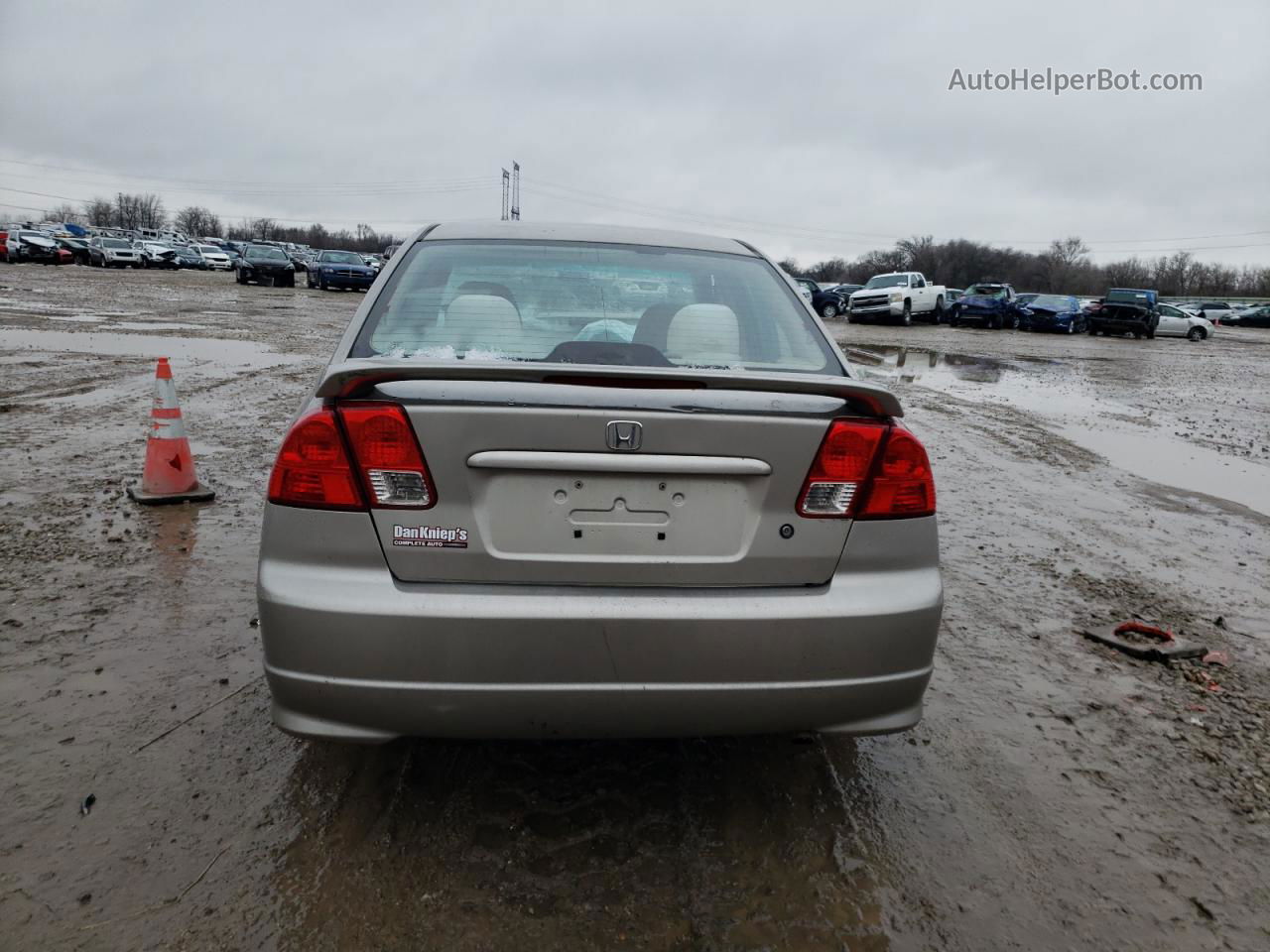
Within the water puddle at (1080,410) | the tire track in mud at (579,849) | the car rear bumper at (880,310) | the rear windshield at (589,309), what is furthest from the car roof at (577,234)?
the car rear bumper at (880,310)

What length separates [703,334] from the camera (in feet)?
9.34

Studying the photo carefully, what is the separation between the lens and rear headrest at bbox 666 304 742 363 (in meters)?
2.72

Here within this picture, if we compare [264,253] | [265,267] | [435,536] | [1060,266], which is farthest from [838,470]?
[1060,266]

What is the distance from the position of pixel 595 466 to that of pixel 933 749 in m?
1.68

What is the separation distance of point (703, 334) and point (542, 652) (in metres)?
1.21

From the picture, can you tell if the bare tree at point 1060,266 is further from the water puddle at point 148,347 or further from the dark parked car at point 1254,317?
the water puddle at point 148,347

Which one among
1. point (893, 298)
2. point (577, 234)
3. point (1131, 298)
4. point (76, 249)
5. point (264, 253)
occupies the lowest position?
point (577, 234)

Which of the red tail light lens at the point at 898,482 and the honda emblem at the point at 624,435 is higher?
the honda emblem at the point at 624,435

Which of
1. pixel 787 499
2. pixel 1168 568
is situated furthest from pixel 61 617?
pixel 1168 568

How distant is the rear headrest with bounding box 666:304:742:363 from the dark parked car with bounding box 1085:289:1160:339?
39.1 metres

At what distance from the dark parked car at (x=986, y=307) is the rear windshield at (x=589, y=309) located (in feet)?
122

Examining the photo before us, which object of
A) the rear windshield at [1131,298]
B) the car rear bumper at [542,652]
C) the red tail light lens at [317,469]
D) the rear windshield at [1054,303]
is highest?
the rear windshield at [1131,298]

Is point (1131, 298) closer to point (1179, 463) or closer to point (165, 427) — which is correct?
point (1179, 463)

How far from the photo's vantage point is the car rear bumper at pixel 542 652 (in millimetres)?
2137
